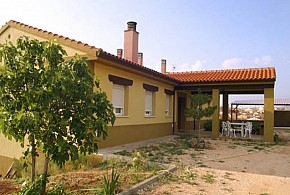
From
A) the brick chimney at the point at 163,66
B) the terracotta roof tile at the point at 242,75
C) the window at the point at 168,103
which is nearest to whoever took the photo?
the terracotta roof tile at the point at 242,75

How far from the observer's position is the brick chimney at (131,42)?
14.4m

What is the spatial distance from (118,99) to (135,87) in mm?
1369

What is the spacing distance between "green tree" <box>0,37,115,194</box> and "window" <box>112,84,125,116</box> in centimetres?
662

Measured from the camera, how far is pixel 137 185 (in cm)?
531

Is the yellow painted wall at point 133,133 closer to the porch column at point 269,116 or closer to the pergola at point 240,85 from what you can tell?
the pergola at point 240,85

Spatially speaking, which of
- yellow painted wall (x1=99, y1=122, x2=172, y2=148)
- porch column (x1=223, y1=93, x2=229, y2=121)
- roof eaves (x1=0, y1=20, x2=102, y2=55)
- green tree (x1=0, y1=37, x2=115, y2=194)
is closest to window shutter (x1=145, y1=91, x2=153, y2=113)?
→ yellow painted wall (x1=99, y1=122, x2=172, y2=148)

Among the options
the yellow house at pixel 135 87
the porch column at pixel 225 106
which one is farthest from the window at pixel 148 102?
the porch column at pixel 225 106

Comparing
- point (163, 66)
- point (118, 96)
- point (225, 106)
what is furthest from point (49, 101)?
point (163, 66)

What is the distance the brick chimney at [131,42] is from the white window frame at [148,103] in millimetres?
2216

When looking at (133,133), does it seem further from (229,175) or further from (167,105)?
(229,175)

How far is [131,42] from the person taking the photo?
14.4 metres

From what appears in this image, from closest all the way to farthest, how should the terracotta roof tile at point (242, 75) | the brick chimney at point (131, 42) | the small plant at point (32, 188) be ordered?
the small plant at point (32, 188), the terracotta roof tile at point (242, 75), the brick chimney at point (131, 42)

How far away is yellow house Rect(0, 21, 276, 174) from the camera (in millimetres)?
9961

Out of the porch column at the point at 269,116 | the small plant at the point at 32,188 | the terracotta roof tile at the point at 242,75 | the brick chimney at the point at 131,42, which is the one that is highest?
the brick chimney at the point at 131,42
